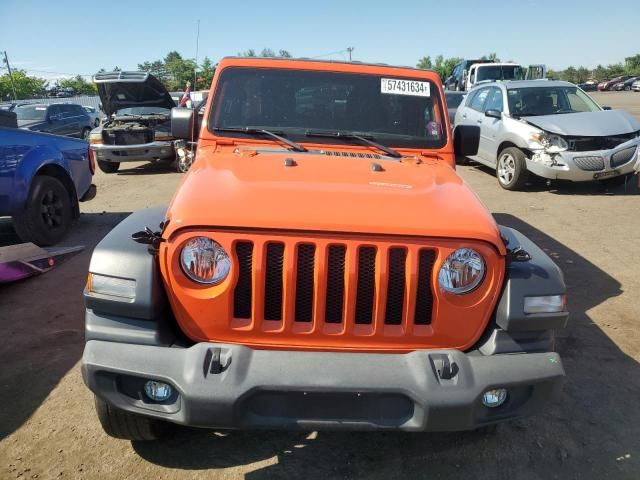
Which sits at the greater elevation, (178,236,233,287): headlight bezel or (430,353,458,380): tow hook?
(178,236,233,287): headlight bezel

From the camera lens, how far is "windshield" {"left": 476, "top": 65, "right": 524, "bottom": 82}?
1917 centimetres

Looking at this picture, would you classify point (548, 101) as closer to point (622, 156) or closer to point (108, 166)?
point (622, 156)

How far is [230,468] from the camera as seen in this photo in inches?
95.5

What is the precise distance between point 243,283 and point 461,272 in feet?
3.00

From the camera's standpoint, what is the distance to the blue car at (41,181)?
5258 mm

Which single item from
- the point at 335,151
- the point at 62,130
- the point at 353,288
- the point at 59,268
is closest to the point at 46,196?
the point at 59,268

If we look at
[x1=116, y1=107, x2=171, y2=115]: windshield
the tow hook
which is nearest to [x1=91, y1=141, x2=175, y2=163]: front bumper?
[x1=116, y1=107, x2=171, y2=115]: windshield

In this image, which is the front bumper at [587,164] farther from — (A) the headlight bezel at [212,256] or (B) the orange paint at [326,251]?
(A) the headlight bezel at [212,256]

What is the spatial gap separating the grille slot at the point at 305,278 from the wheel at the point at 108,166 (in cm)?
1023

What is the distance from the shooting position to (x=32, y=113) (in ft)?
48.2

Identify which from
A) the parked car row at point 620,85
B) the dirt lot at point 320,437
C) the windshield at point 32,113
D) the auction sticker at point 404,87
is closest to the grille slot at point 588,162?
the dirt lot at point 320,437

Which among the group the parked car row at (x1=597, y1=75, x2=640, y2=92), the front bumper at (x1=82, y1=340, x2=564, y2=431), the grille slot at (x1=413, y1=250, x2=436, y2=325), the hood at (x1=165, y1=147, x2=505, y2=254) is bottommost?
the front bumper at (x1=82, y1=340, x2=564, y2=431)

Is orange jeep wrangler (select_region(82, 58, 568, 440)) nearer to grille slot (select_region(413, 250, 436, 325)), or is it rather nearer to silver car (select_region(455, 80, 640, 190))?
grille slot (select_region(413, 250, 436, 325))

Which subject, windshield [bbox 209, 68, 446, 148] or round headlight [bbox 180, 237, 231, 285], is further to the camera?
windshield [bbox 209, 68, 446, 148]
